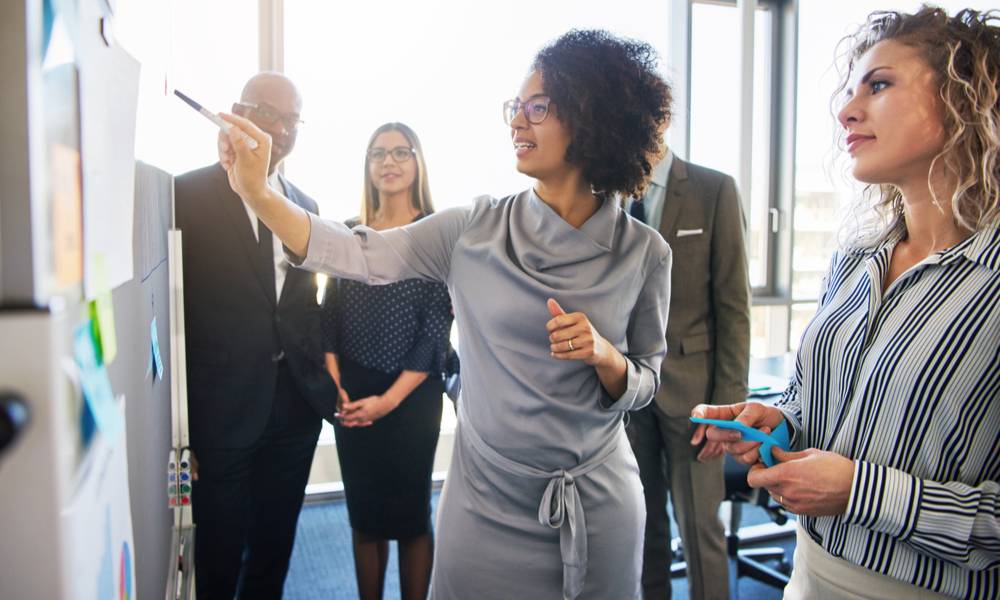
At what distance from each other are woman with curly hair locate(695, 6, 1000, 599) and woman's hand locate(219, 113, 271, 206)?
0.79 m

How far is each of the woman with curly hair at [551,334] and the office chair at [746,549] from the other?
103 cm

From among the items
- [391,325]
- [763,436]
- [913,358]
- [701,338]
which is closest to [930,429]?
[913,358]

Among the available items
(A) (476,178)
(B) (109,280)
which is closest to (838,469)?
(B) (109,280)

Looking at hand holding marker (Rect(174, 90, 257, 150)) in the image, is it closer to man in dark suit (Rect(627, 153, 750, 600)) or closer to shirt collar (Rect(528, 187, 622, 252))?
shirt collar (Rect(528, 187, 622, 252))

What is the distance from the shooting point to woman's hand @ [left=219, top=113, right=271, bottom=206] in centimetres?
97

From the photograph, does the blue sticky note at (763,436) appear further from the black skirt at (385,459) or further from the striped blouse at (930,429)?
the black skirt at (385,459)

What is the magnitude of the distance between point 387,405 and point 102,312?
4.96 ft

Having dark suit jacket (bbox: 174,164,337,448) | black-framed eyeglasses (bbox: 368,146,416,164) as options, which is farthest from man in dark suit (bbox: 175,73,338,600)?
black-framed eyeglasses (bbox: 368,146,416,164)

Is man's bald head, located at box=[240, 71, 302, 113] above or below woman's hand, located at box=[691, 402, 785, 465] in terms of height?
above

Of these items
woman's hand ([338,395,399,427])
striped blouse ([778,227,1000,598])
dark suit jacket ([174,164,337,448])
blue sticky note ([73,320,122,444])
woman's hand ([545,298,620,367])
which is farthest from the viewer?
woman's hand ([338,395,399,427])

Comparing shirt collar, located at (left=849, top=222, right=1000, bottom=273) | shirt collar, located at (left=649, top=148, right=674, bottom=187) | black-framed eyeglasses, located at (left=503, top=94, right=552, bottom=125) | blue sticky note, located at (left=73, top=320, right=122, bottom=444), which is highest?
black-framed eyeglasses, located at (left=503, top=94, right=552, bottom=125)

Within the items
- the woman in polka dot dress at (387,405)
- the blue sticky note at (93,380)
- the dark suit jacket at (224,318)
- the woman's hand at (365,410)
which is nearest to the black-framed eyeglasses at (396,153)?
the woman in polka dot dress at (387,405)

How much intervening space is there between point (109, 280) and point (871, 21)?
44.6 inches

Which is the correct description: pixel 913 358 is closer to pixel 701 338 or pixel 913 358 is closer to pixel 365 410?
pixel 701 338
